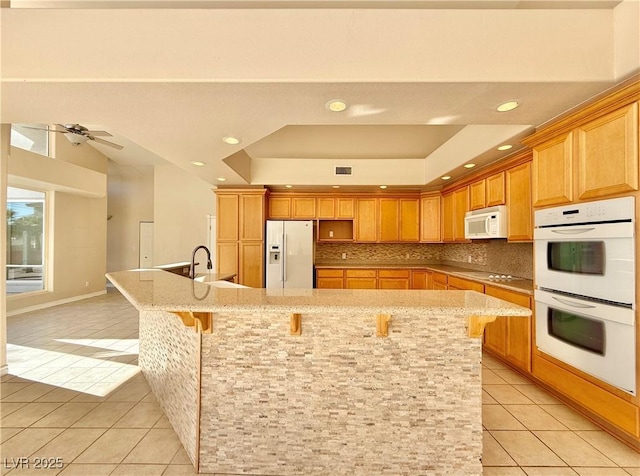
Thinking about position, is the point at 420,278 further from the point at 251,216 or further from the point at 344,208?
the point at 251,216

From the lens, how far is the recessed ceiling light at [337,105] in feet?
6.69

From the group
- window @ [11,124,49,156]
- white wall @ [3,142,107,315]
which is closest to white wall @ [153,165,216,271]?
white wall @ [3,142,107,315]

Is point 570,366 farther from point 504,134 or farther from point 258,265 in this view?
point 258,265

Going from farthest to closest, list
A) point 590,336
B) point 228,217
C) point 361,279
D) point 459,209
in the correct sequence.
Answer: point 361,279, point 228,217, point 459,209, point 590,336

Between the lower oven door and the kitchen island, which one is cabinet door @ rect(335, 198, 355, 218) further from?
the kitchen island

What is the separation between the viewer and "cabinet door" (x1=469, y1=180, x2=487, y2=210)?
3830 millimetres

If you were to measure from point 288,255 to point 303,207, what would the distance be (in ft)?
3.09

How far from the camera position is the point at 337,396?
1678mm

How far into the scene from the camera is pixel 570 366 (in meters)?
2.22

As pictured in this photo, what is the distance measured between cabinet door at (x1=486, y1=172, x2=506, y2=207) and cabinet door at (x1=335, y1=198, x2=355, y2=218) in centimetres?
224

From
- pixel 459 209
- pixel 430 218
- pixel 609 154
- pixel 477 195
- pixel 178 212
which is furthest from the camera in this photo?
pixel 178 212

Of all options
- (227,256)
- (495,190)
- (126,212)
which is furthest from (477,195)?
(126,212)

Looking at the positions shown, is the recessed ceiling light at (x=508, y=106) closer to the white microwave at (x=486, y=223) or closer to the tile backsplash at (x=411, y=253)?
the white microwave at (x=486, y=223)

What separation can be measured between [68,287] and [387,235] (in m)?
7.10
